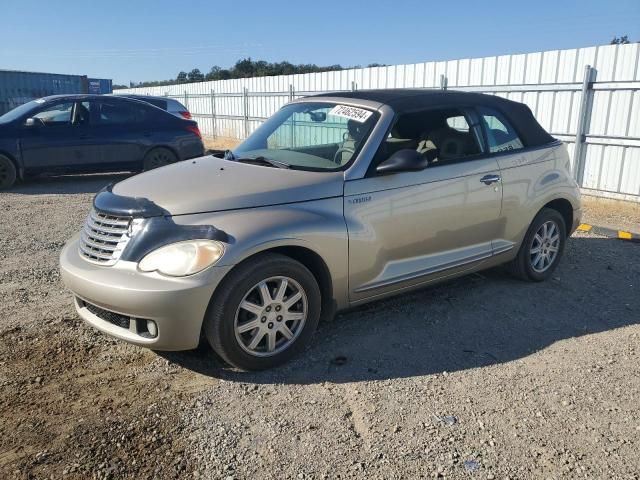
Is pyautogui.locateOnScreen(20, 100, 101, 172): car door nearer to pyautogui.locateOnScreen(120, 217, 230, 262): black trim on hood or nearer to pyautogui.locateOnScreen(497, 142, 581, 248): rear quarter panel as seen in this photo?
pyautogui.locateOnScreen(120, 217, 230, 262): black trim on hood

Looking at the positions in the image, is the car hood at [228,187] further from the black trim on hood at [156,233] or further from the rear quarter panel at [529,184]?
the rear quarter panel at [529,184]

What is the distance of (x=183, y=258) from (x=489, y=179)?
106 inches

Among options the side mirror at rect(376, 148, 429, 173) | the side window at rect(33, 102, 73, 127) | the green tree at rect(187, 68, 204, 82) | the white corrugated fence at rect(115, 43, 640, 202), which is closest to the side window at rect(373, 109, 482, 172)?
the side mirror at rect(376, 148, 429, 173)

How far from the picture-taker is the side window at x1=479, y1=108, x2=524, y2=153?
15.6 feet

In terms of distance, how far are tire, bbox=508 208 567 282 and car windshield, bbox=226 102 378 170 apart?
2.05 metres

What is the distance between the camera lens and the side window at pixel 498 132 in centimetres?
477

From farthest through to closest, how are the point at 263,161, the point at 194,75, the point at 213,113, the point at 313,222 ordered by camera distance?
the point at 194,75
the point at 213,113
the point at 263,161
the point at 313,222

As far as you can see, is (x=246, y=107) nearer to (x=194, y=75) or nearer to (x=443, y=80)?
(x=443, y=80)

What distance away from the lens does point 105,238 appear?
3441 millimetres

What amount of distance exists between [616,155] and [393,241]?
6791mm

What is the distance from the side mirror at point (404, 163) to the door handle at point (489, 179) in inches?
34.3

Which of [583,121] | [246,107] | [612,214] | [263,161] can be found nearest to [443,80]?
[583,121]

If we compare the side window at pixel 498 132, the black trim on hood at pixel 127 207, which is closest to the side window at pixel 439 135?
the side window at pixel 498 132

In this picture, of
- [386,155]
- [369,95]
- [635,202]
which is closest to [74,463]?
[386,155]
